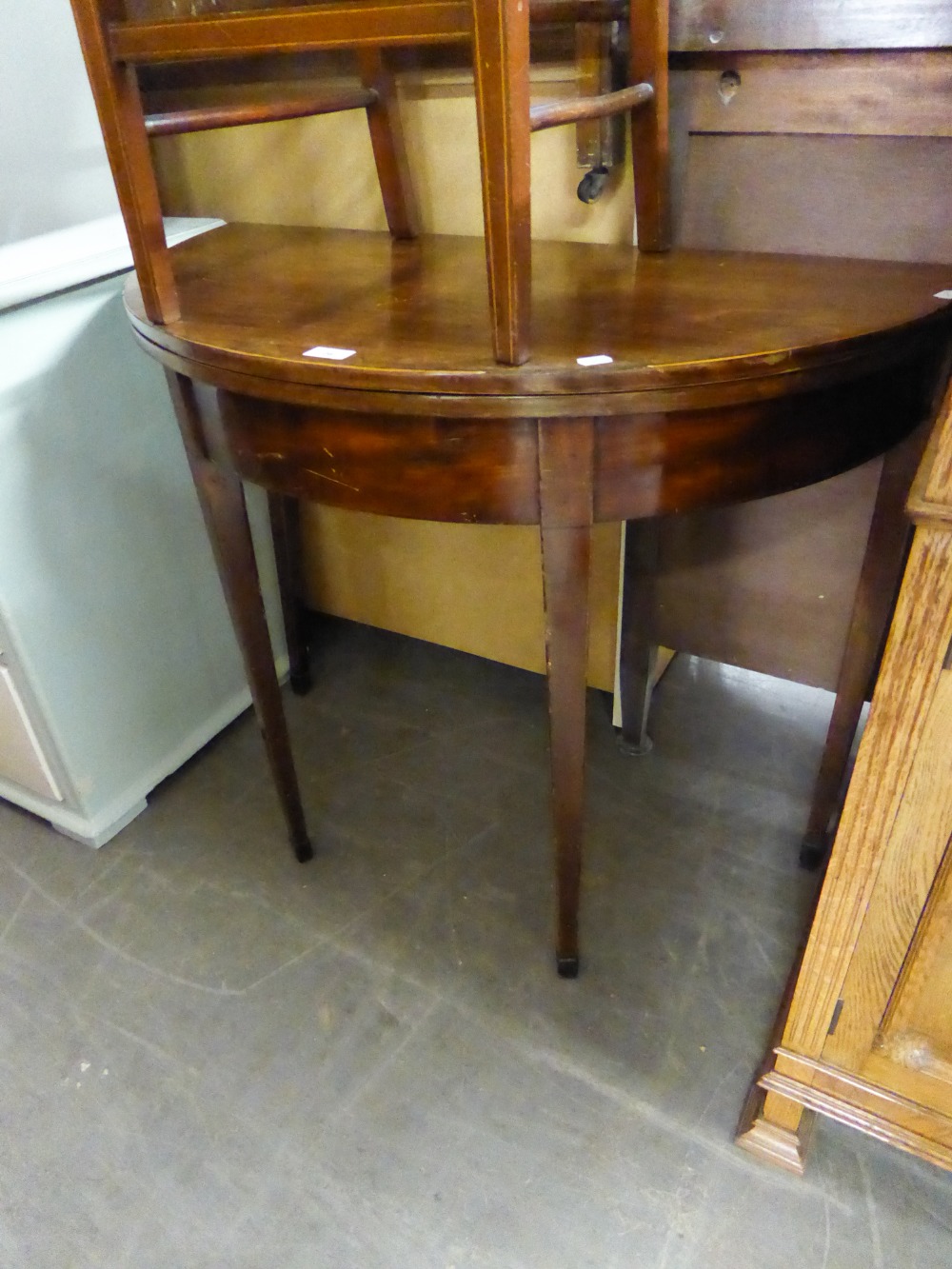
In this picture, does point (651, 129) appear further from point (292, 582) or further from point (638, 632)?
point (292, 582)

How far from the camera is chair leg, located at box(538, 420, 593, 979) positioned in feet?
2.25

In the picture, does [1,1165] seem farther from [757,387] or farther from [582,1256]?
[757,387]

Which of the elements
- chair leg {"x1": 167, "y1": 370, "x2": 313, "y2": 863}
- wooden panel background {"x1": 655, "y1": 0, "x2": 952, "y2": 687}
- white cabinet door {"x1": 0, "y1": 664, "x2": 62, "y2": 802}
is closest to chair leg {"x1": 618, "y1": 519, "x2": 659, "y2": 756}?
wooden panel background {"x1": 655, "y1": 0, "x2": 952, "y2": 687}

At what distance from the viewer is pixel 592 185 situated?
95cm

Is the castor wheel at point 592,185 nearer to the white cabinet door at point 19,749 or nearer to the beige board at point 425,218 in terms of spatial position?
the beige board at point 425,218

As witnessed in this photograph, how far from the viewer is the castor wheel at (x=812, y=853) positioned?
45.8 inches

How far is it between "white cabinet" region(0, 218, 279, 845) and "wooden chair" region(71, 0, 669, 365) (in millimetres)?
295

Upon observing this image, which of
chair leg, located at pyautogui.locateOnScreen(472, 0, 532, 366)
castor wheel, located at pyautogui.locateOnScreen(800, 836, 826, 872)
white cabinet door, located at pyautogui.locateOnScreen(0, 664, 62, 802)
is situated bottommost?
castor wheel, located at pyautogui.locateOnScreen(800, 836, 826, 872)

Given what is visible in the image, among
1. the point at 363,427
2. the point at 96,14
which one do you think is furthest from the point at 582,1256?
the point at 96,14

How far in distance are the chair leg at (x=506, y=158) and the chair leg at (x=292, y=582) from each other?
838 mm

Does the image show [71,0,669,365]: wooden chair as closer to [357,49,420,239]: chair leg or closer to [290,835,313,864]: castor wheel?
[357,49,420,239]: chair leg

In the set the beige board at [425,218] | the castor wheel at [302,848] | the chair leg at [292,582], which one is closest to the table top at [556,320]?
the beige board at [425,218]

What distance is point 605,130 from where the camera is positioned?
3.09 ft

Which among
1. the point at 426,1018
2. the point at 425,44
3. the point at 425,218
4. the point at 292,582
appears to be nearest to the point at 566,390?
the point at 425,44
